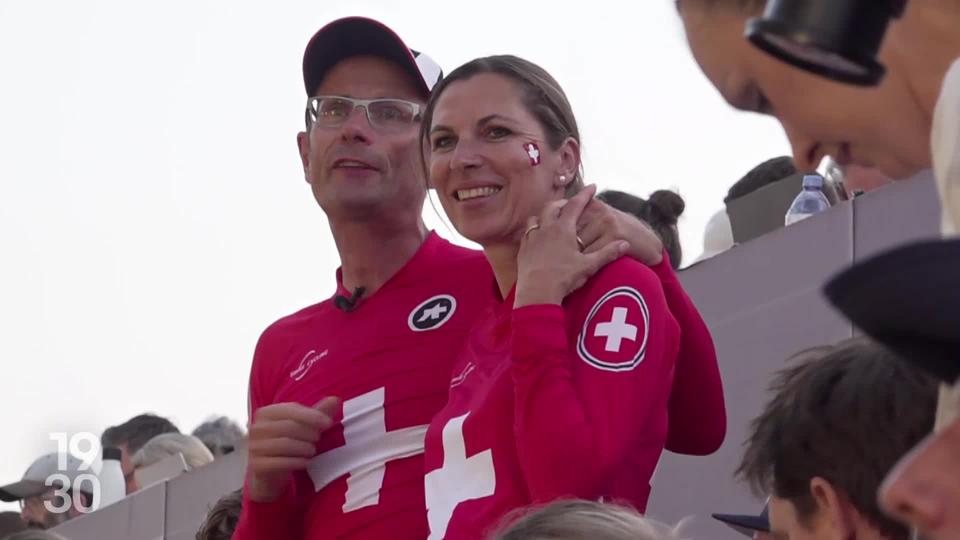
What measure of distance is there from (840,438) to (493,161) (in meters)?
0.90

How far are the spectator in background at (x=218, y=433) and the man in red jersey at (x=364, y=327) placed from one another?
414cm

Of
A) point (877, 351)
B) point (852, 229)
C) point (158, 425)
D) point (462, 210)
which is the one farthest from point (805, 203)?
point (158, 425)

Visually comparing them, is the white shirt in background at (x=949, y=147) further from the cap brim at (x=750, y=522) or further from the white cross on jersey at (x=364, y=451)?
→ the white cross on jersey at (x=364, y=451)

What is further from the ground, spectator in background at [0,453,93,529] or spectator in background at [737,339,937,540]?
spectator in background at [737,339,937,540]

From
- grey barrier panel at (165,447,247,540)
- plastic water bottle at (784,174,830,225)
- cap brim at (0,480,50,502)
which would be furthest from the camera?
cap brim at (0,480,50,502)

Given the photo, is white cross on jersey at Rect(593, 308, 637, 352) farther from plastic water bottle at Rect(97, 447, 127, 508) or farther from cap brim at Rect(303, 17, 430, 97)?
plastic water bottle at Rect(97, 447, 127, 508)

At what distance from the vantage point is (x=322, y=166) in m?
3.38

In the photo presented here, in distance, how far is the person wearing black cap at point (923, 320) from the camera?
985mm

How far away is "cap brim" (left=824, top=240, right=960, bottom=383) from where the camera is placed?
987 mm

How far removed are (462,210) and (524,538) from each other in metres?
0.89

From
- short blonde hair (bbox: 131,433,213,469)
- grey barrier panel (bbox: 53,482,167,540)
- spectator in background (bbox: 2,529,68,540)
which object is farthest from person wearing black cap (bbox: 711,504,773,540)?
short blonde hair (bbox: 131,433,213,469)

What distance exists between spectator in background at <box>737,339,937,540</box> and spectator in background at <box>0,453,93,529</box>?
5.15m

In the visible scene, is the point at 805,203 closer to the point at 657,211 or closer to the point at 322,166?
the point at 657,211

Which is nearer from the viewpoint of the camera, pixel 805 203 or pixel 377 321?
pixel 377 321
